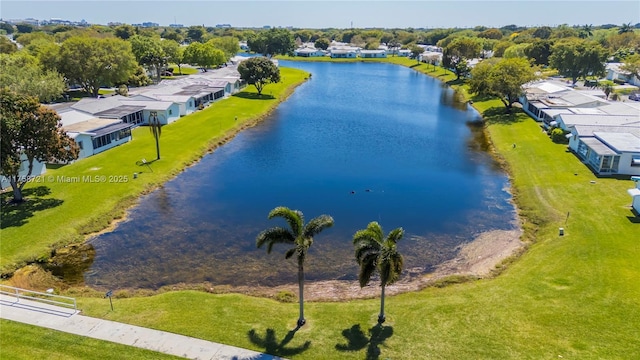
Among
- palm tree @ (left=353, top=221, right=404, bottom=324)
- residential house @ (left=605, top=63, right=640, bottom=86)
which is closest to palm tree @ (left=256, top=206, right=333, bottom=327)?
palm tree @ (left=353, top=221, right=404, bottom=324)

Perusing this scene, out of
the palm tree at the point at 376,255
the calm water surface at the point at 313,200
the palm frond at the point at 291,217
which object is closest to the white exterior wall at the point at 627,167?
the calm water surface at the point at 313,200

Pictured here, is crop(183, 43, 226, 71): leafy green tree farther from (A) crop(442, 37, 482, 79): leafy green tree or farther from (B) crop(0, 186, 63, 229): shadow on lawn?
(B) crop(0, 186, 63, 229): shadow on lawn

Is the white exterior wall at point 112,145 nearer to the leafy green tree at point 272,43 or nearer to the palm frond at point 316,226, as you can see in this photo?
the palm frond at point 316,226

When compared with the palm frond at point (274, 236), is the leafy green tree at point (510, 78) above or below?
above

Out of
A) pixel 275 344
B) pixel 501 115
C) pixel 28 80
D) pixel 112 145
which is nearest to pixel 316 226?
pixel 275 344

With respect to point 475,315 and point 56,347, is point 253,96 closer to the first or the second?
point 56,347

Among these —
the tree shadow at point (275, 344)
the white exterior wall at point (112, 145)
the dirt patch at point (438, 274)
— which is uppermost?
the white exterior wall at point (112, 145)
